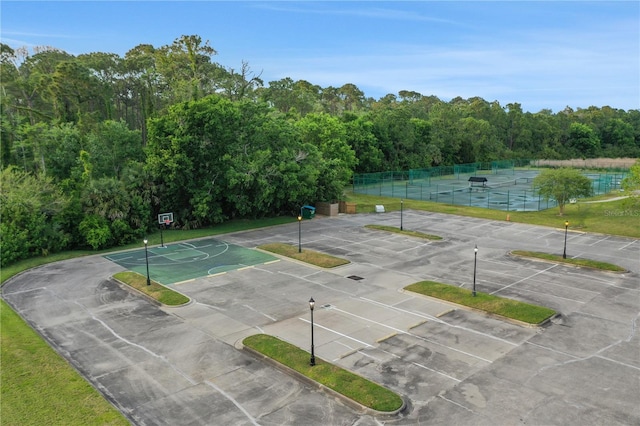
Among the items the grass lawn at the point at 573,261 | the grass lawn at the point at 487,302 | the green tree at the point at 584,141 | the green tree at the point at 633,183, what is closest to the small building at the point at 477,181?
the green tree at the point at 633,183

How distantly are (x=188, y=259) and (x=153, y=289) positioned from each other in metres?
7.09

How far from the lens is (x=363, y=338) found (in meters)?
19.6

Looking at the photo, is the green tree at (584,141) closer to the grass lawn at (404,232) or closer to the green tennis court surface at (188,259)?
the grass lawn at (404,232)

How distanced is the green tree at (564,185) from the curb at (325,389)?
38.3 metres

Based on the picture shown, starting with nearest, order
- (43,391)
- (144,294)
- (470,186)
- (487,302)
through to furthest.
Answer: (43,391)
(487,302)
(144,294)
(470,186)

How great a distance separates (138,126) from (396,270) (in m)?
66.4

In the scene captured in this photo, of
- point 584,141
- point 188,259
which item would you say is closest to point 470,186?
point 188,259

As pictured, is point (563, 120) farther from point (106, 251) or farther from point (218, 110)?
point (106, 251)

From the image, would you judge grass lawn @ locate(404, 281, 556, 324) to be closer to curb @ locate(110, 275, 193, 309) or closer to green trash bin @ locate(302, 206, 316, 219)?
curb @ locate(110, 275, 193, 309)

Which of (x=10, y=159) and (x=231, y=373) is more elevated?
(x=10, y=159)

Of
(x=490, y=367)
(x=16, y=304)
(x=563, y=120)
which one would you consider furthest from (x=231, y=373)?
(x=563, y=120)

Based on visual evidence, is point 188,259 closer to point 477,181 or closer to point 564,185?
point 564,185

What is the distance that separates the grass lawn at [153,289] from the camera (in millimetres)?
24047

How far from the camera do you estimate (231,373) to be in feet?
55.4
